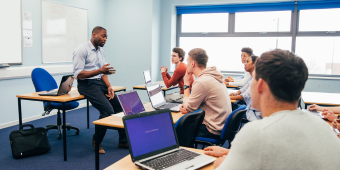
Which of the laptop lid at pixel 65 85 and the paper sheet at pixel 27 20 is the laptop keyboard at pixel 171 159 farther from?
the paper sheet at pixel 27 20

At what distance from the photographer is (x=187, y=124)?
1.86 metres

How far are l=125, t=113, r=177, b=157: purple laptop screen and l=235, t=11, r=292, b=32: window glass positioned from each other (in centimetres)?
488

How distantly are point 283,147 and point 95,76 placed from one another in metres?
2.83

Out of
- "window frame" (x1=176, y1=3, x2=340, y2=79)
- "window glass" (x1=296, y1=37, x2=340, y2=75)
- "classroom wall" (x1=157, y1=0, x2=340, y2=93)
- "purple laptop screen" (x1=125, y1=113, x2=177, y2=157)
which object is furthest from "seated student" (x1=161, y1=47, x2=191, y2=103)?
"window glass" (x1=296, y1=37, x2=340, y2=75)

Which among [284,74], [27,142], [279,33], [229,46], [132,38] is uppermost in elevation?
[279,33]

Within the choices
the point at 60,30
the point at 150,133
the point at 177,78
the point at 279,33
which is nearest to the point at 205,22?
the point at 279,33

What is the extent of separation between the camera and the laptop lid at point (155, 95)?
2.67 metres

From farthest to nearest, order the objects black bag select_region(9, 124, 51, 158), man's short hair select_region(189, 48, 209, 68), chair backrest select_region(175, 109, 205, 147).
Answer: black bag select_region(9, 124, 51, 158)
man's short hair select_region(189, 48, 209, 68)
chair backrest select_region(175, 109, 205, 147)

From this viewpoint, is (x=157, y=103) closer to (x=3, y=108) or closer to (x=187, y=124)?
(x=187, y=124)

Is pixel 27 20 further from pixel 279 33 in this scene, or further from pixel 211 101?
pixel 279 33

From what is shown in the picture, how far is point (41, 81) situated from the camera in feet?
11.5

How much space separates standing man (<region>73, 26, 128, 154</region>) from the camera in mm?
3039

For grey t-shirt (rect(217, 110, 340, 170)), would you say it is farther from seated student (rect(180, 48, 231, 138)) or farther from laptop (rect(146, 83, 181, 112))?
laptop (rect(146, 83, 181, 112))

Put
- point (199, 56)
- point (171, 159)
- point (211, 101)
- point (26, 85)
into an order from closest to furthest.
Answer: point (171, 159), point (211, 101), point (199, 56), point (26, 85)
